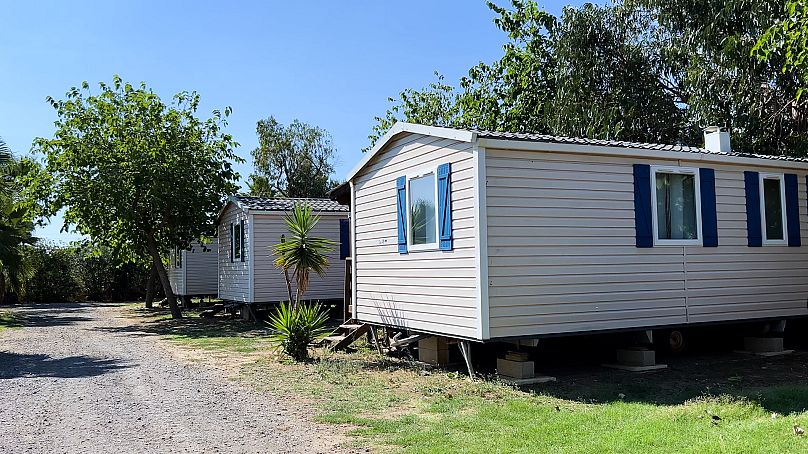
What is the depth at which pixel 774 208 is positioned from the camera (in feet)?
37.2

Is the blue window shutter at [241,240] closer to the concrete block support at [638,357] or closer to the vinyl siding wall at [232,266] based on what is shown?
the vinyl siding wall at [232,266]

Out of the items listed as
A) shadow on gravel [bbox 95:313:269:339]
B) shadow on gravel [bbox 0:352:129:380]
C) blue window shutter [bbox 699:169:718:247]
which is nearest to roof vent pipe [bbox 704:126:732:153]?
blue window shutter [bbox 699:169:718:247]

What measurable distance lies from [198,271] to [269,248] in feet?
26.9

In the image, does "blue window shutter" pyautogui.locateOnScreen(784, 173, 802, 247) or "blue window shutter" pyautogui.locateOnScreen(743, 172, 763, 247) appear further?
"blue window shutter" pyautogui.locateOnScreen(784, 173, 802, 247)

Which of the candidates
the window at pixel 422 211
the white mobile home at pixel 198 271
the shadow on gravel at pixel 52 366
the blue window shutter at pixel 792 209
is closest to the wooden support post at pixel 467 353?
the window at pixel 422 211

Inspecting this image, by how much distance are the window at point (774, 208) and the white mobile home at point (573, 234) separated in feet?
0.08

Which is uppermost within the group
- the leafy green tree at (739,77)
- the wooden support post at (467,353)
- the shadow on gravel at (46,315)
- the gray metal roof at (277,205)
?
the leafy green tree at (739,77)

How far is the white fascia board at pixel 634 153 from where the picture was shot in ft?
29.2

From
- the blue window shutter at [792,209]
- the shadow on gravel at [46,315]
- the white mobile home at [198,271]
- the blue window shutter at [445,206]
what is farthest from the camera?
the white mobile home at [198,271]

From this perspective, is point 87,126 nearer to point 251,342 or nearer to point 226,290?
point 226,290

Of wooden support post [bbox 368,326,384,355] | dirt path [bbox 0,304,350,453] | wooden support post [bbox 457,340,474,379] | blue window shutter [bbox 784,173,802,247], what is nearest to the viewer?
dirt path [bbox 0,304,350,453]

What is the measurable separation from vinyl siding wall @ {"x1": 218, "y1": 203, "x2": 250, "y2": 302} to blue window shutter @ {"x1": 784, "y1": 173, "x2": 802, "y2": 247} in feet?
41.7

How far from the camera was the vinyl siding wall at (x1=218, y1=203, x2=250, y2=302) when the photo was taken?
19219mm

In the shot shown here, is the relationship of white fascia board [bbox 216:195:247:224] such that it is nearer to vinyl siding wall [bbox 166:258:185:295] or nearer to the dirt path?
vinyl siding wall [bbox 166:258:185:295]
